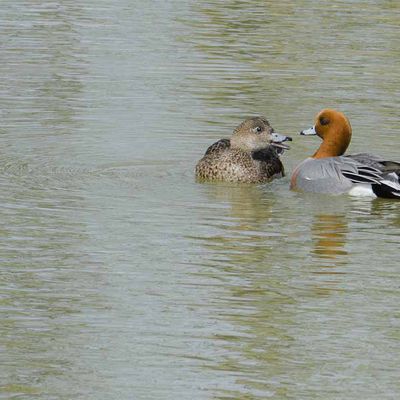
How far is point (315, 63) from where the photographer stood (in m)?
22.5

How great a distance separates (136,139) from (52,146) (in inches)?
38.8

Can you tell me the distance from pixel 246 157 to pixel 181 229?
290 cm

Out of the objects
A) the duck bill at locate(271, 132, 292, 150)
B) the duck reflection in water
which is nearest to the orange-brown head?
the duck bill at locate(271, 132, 292, 150)

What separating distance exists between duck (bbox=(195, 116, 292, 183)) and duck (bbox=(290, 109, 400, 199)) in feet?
1.42

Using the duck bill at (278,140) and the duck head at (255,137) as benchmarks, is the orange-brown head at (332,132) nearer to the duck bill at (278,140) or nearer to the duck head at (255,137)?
the duck bill at (278,140)

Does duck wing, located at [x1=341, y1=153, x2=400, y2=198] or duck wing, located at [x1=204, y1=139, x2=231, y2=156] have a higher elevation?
duck wing, located at [x1=341, y1=153, x2=400, y2=198]

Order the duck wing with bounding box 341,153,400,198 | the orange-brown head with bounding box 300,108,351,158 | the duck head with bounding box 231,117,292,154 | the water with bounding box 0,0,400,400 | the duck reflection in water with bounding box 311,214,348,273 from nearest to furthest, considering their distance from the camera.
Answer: the water with bounding box 0,0,400,400
the duck reflection in water with bounding box 311,214,348,273
the duck wing with bounding box 341,153,400,198
the orange-brown head with bounding box 300,108,351,158
the duck head with bounding box 231,117,292,154

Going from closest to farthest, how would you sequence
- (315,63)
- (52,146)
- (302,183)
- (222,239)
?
1. (222,239)
2. (302,183)
3. (52,146)
4. (315,63)

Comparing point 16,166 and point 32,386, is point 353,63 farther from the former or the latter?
point 32,386

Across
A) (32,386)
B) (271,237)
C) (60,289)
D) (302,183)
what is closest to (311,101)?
(302,183)

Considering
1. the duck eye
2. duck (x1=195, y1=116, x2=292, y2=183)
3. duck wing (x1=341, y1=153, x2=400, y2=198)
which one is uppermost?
the duck eye

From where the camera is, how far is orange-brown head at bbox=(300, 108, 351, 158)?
1540 cm

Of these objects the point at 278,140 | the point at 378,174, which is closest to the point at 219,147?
the point at 278,140

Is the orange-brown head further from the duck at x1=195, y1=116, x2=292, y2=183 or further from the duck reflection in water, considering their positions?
the duck reflection in water
